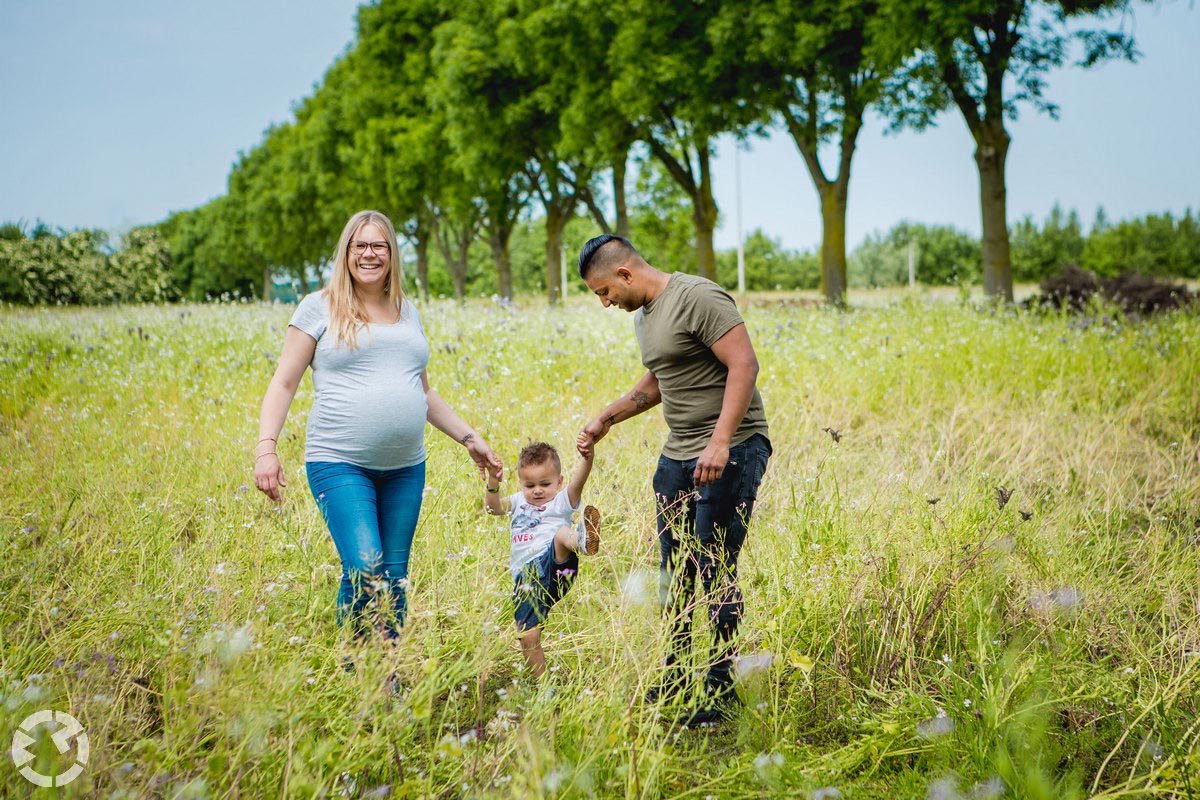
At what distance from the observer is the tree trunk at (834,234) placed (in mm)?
18062

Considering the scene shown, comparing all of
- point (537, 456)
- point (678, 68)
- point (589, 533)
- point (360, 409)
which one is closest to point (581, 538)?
point (589, 533)

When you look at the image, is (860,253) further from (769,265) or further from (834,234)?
(834,234)

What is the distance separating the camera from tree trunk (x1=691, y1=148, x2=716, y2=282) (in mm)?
21062

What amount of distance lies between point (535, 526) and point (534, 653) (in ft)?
1.82

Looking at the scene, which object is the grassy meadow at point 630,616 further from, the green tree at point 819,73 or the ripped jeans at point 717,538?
the green tree at point 819,73

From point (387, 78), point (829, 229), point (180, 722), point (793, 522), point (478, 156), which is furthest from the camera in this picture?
point (387, 78)

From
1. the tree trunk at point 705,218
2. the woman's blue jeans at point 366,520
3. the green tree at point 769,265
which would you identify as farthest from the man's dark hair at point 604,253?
the green tree at point 769,265

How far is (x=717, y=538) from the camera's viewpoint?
3441 millimetres

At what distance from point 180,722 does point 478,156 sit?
23.7m

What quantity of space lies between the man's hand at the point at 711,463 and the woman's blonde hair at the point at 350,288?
1542 millimetres

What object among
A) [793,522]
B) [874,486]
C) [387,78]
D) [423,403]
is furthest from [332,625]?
[387,78]

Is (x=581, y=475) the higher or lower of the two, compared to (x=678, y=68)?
lower

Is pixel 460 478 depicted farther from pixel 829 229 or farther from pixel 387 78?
pixel 387 78

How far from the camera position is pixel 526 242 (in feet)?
272
